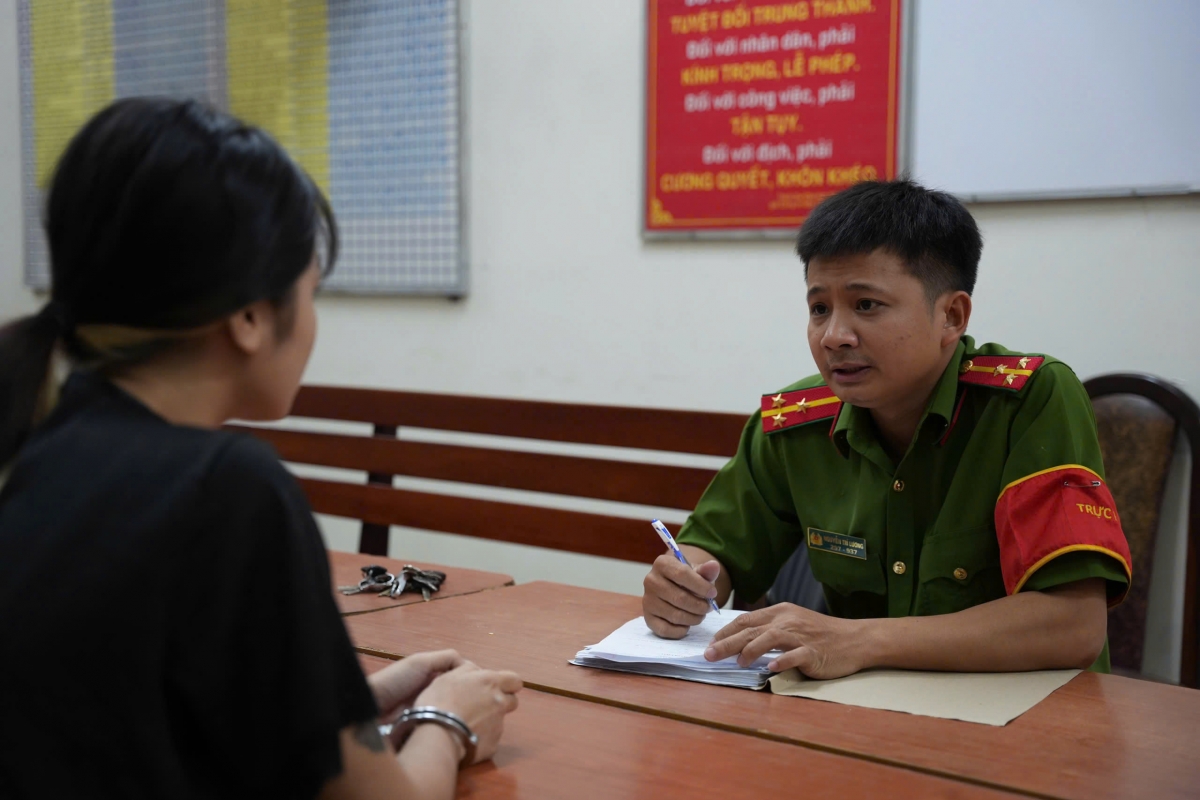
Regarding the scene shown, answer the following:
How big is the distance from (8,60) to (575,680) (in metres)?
4.23

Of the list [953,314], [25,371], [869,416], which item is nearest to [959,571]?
[869,416]

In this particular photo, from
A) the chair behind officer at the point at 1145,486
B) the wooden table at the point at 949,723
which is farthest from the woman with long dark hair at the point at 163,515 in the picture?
the chair behind officer at the point at 1145,486

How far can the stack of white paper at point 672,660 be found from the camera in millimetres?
1245

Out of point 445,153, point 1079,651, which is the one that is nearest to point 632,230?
point 445,153

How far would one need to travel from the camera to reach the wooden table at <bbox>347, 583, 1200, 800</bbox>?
979mm

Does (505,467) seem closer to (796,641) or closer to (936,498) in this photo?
(936,498)

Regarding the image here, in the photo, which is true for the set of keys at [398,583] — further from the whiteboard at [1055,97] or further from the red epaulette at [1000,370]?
the whiteboard at [1055,97]

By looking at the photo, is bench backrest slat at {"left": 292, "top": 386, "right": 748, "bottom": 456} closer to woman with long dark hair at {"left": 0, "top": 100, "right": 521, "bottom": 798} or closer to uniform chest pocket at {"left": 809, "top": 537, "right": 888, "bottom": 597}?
uniform chest pocket at {"left": 809, "top": 537, "right": 888, "bottom": 597}

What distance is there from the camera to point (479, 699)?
1.03 meters

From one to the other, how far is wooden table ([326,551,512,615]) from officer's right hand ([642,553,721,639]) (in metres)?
0.41

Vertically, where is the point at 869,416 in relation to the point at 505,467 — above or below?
above

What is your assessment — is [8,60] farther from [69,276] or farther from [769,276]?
[69,276]

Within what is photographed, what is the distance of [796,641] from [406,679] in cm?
44

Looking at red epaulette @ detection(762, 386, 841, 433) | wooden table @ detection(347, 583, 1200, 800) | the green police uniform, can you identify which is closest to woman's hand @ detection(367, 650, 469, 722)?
wooden table @ detection(347, 583, 1200, 800)
